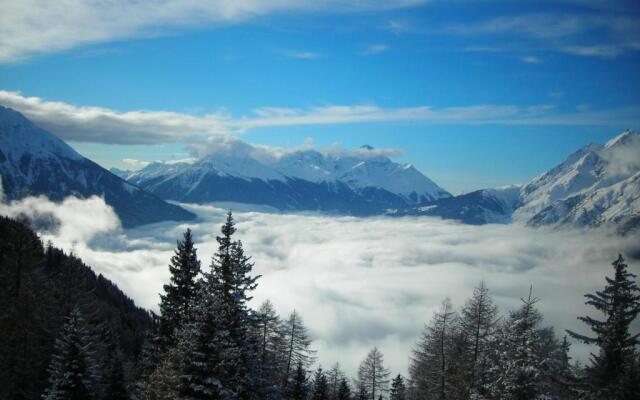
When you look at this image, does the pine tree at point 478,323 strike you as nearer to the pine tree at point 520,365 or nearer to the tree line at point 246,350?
the tree line at point 246,350

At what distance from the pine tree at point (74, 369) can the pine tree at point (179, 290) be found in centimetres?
542

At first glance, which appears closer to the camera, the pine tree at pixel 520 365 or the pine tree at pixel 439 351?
the pine tree at pixel 520 365

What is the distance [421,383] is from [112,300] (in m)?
71.3

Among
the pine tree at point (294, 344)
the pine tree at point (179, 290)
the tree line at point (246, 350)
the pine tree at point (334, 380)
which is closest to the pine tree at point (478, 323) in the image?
the tree line at point (246, 350)

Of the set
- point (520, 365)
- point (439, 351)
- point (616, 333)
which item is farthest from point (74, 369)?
point (616, 333)

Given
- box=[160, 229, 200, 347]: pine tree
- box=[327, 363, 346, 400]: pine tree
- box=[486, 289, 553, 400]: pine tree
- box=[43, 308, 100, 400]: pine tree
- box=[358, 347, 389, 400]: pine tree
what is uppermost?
box=[160, 229, 200, 347]: pine tree

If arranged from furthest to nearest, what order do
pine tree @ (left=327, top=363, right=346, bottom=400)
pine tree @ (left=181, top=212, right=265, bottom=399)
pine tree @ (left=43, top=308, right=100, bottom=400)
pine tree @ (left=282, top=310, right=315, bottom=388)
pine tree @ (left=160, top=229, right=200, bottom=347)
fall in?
pine tree @ (left=327, top=363, right=346, bottom=400)
pine tree @ (left=282, top=310, right=315, bottom=388)
pine tree @ (left=43, top=308, right=100, bottom=400)
pine tree @ (left=160, top=229, right=200, bottom=347)
pine tree @ (left=181, top=212, right=265, bottom=399)

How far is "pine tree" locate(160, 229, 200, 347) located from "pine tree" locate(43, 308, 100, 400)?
5416 millimetres

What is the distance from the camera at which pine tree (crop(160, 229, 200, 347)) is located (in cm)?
2561

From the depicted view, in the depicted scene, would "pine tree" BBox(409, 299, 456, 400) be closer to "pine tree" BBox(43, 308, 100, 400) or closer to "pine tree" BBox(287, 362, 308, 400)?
"pine tree" BBox(287, 362, 308, 400)

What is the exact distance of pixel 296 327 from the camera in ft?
155

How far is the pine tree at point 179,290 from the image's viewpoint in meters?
25.6

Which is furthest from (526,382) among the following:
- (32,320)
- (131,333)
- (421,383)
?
(131,333)

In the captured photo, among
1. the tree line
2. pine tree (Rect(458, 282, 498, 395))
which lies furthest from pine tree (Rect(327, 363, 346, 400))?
the tree line
